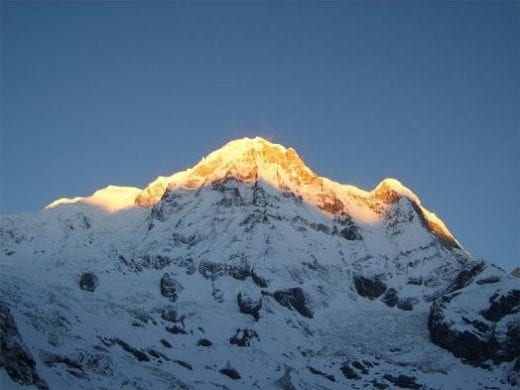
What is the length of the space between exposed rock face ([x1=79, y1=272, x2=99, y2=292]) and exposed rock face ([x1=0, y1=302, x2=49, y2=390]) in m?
49.4

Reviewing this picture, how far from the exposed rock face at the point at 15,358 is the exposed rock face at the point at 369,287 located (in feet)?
266

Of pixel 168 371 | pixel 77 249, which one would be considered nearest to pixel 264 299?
pixel 168 371

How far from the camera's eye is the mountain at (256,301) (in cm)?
11388

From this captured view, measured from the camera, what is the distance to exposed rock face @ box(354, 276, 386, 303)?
162250 millimetres

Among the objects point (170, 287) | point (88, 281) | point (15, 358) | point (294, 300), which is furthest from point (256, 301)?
point (15, 358)

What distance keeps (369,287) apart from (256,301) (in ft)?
91.7

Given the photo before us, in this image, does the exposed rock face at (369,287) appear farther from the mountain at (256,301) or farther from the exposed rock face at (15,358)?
the exposed rock face at (15,358)

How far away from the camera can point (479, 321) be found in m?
140

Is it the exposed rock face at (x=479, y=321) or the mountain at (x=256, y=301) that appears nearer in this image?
the mountain at (x=256, y=301)

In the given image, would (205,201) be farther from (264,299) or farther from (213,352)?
(213,352)

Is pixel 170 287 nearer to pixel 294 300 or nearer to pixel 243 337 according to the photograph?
pixel 243 337

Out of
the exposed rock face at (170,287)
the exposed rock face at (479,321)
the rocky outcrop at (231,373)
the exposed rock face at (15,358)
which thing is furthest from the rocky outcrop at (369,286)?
the exposed rock face at (15,358)

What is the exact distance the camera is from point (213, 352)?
419 ft

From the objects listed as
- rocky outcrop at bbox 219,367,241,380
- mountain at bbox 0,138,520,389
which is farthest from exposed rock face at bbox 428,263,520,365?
rocky outcrop at bbox 219,367,241,380
